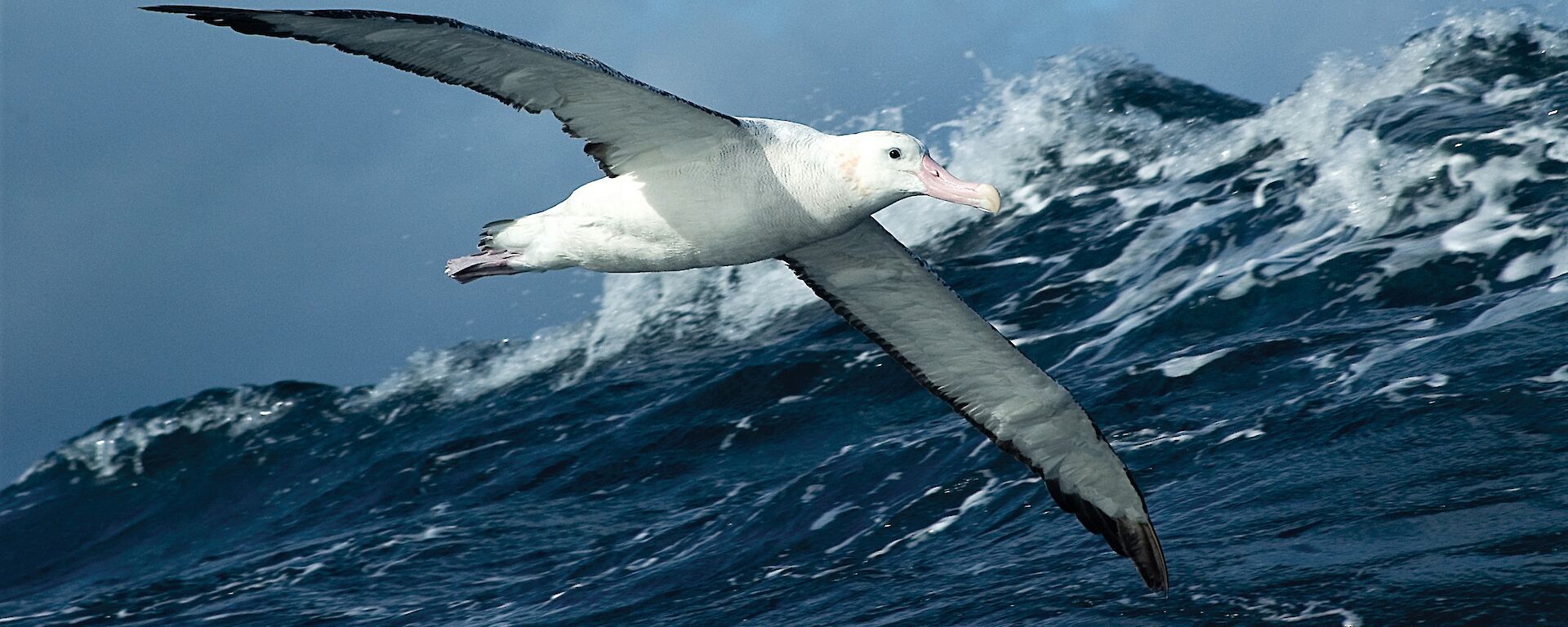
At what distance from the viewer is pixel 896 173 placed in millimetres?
6293

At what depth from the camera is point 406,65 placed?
5996mm

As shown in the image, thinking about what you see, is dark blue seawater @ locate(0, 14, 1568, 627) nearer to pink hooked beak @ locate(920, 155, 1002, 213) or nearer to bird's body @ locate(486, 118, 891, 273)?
pink hooked beak @ locate(920, 155, 1002, 213)

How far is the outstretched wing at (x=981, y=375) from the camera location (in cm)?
753

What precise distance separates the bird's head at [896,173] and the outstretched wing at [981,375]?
1028 millimetres

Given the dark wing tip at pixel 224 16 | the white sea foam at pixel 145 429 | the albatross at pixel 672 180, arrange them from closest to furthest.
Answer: the dark wing tip at pixel 224 16 → the albatross at pixel 672 180 → the white sea foam at pixel 145 429

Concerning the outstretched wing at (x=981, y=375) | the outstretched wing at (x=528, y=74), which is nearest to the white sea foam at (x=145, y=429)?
the outstretched wing at (x=981, y=375)

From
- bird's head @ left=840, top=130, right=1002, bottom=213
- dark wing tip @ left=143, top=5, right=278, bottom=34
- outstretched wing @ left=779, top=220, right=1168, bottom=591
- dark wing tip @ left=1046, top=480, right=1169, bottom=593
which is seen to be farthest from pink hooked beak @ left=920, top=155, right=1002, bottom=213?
dark wing tip @ left=143, top=5, right=278, bottom=34

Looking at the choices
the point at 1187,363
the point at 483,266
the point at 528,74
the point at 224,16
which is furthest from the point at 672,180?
the point at 1187,363

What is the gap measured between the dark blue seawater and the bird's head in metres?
2.20

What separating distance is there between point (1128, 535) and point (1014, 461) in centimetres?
219

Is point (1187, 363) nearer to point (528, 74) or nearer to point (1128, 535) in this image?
point (1128, 535)

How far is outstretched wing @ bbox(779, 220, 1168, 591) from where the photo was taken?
753cm

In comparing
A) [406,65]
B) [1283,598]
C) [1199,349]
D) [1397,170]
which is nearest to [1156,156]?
[1397,170]

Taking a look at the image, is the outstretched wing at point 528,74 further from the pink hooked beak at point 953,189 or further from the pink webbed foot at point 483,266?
the pink hooked beak at point 953,189
